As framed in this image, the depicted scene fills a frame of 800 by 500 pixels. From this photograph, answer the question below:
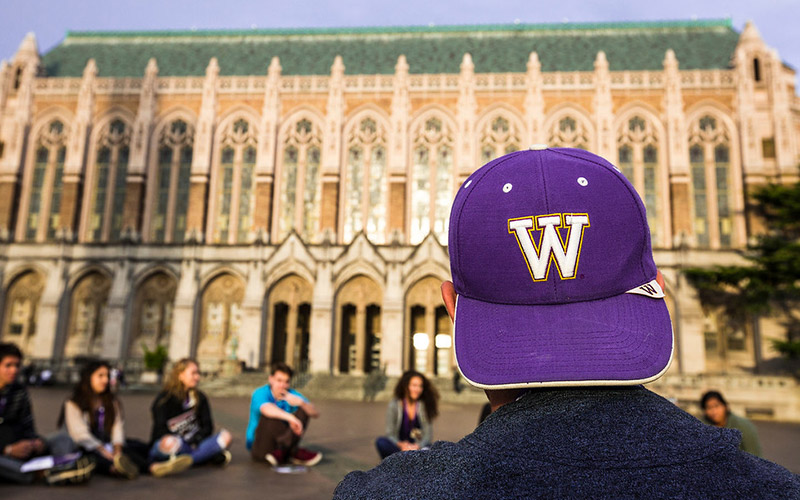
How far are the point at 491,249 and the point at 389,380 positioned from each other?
2210cm

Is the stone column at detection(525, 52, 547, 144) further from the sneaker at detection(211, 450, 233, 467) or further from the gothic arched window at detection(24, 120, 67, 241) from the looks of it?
the gothic arched window at detection(24, 120, 67, 241)

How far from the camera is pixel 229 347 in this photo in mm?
25719

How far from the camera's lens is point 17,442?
5879 mm

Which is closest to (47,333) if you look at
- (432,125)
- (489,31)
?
(432,125)

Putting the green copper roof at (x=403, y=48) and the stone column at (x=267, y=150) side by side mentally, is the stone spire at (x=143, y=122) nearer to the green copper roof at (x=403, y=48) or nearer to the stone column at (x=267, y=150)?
the green copper roof at (x=403, y=48)

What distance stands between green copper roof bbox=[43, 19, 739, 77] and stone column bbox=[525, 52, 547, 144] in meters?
3.67

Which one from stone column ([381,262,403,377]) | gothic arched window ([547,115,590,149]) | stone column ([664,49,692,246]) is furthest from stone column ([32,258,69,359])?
stone column ([664,49,692,246])

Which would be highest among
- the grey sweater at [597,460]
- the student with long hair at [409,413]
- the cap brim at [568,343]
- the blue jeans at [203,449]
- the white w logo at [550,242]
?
the white w logo at [550,242]

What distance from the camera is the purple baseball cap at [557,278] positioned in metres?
0.97

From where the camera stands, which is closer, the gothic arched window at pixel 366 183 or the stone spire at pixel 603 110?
the stone spire at pixel 603 110

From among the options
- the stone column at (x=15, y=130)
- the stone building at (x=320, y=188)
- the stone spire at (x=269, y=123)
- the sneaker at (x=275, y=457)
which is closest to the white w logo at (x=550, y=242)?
the sneaker at (x=275, y=457)

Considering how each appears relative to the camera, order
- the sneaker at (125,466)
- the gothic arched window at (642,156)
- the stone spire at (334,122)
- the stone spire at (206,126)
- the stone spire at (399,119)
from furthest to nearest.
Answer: the stone spire at (206,126) → the stone spire at (334,122) → the stone spire at (399,119) → the gothic arched window at (642,156) → the sneaker at (125,466)

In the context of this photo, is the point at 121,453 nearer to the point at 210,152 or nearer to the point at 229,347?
the point at 229,347

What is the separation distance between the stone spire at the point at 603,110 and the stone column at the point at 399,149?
9152 mm
